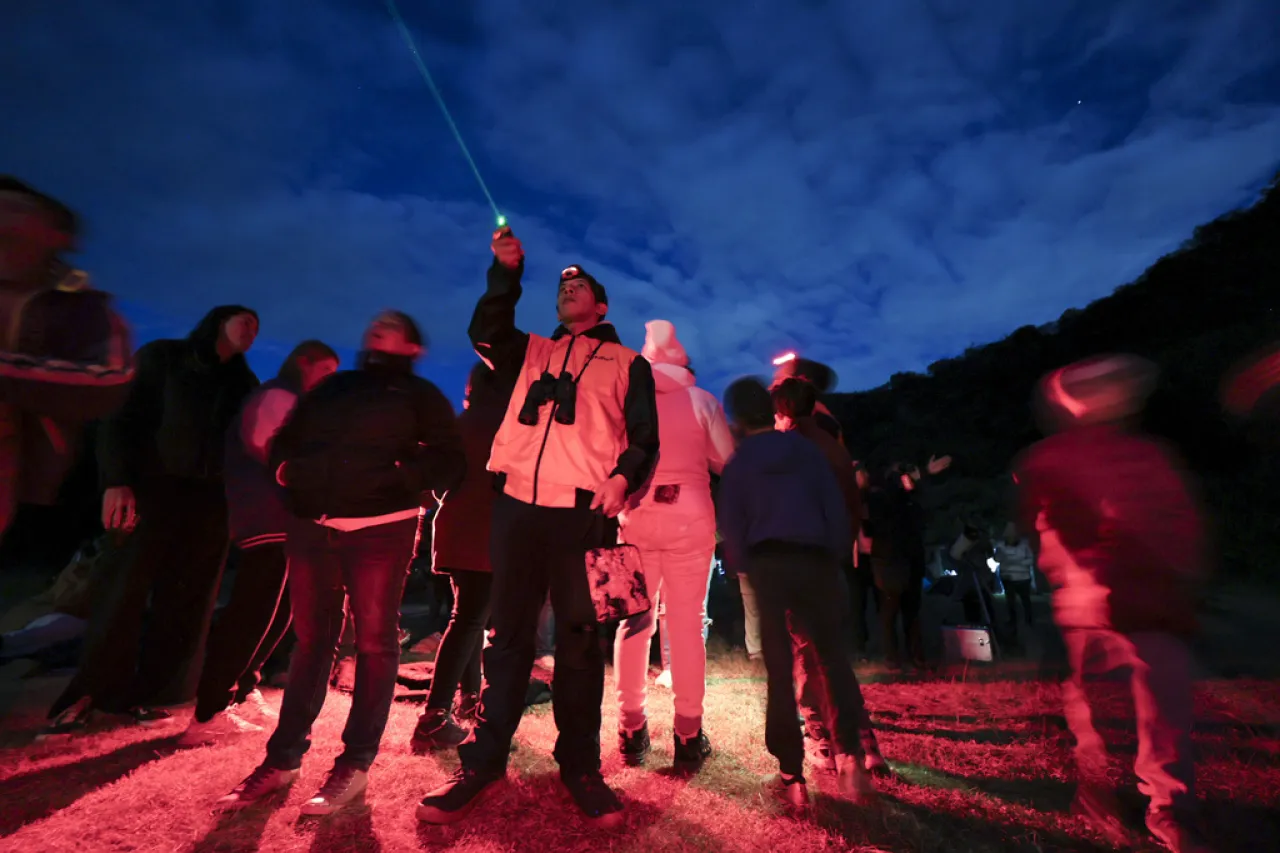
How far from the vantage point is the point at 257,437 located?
3258mm

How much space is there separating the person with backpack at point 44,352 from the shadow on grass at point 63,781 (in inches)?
51.5

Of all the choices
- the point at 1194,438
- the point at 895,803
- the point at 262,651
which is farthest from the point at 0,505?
the point at 1194,438

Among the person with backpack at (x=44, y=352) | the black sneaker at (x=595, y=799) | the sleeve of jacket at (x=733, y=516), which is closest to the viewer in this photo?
the person with backpack at (x=44, y=352)

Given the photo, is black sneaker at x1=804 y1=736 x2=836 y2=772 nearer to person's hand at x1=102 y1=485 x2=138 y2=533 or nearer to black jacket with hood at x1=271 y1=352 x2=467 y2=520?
black jacket with hood at x1=271 y1=352 x2=467 y2=520

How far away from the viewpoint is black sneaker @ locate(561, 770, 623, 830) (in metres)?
2.34

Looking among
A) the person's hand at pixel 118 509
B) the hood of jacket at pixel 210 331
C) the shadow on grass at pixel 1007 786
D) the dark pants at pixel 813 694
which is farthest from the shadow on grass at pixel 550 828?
the hood of jacket at pixel 210 331

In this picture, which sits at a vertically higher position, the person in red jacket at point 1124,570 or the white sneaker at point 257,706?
the person in red jacket at point 1124,570

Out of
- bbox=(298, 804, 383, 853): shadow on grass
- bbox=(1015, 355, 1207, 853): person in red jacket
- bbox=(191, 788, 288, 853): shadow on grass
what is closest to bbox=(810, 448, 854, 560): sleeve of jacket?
bbox=(1015, 355, 1207, 853): person in red jacket

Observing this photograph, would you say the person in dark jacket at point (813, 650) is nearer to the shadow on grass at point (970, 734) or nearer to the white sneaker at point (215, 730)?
the shadow on grass at point (970, 734)

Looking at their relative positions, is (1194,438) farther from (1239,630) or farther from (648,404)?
(648,404)

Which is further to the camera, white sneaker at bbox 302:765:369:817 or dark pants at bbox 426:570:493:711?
dark pants at bbox 426:570:493:711

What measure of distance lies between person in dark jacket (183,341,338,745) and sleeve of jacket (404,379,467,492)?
0.79 meters

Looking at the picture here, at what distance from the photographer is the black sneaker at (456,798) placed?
2.28m

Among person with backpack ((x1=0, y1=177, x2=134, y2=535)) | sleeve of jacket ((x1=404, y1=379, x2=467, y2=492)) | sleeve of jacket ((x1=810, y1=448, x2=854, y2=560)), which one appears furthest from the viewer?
sleeve of jacket ((x1=810, y1=448, x2=854, y2=560))
